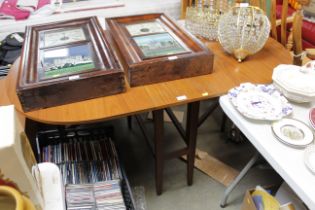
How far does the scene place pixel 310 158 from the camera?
2.54 ft

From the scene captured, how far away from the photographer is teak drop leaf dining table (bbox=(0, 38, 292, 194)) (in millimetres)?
981

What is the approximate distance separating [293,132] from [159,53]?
22.4 inches

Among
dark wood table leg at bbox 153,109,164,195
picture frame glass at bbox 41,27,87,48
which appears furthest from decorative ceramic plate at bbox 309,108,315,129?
picture frame glass at bbox 41,27,87,48

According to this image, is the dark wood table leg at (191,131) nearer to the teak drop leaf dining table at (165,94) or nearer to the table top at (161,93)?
the teak drop leaf dining table at (165,94)

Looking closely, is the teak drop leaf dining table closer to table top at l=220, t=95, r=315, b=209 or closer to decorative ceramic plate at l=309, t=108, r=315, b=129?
table top at l=220, t=95, r=315, b=209

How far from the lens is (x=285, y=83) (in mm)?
994

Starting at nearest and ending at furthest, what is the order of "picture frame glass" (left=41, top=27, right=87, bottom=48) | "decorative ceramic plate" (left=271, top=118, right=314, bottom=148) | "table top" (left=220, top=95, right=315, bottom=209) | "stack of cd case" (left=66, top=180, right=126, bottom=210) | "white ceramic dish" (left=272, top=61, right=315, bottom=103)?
"table top" (left=220, top=95, right=315, bottom=209) < "decorative ceramic plate" (left=271, top=118, right=314, bottom=148) < "white ceramic dish" (left=272, top=61, right=315, bottom=103) < "stack of cd case" (left=66, top=180, right=126, bottom=210) < "picture frame glass" (left=41, top=27, right=87, bottom=48)

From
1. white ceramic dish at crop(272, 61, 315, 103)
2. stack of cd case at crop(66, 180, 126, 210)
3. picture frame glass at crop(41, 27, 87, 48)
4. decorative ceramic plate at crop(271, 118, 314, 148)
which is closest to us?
decorative ceramic plate at crop(271, 118, 314, 148)

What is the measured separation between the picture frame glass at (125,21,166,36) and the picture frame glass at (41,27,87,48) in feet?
0.71

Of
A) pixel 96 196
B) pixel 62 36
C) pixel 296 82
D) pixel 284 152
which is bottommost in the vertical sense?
pixel 96 196

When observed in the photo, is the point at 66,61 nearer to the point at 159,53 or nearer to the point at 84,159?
the point at 159,53

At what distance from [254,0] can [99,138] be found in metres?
1.12

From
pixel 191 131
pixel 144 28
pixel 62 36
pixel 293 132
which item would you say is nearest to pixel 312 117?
pixel 293 132

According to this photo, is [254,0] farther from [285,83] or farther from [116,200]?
[116,200]
